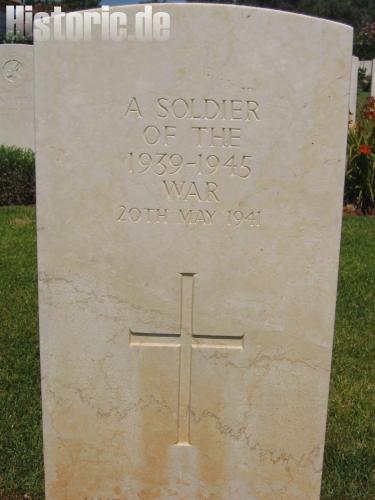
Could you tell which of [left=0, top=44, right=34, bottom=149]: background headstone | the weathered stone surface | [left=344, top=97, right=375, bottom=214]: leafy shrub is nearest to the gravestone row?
[left=0, top=44, right=34, bottom=149]: background headstone

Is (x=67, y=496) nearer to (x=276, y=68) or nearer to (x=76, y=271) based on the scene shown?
(x=76, y=271)

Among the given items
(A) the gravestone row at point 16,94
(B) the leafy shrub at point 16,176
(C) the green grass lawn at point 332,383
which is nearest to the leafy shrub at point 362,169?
(A) the gravestone row at point 16,94

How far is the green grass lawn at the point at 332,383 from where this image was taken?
311 centimetres

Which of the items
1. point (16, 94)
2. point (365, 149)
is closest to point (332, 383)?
point (365, 149)

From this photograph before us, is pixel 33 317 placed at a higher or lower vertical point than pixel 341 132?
lower

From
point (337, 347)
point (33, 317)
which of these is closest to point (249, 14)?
point (337, 347)

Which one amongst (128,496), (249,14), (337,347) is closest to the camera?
(249,14)

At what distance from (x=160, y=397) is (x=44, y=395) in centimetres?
42

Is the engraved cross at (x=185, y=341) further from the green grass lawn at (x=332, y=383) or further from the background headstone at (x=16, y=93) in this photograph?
the background headstone at (x=16, y=93)

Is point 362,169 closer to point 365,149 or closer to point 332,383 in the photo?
point 365,149

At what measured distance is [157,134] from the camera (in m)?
2.28

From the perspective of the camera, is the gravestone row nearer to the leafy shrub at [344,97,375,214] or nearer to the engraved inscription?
the leafy shrub at [344,97,375,214]

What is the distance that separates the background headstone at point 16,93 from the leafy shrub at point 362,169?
14.0ft

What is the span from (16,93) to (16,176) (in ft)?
4.93
